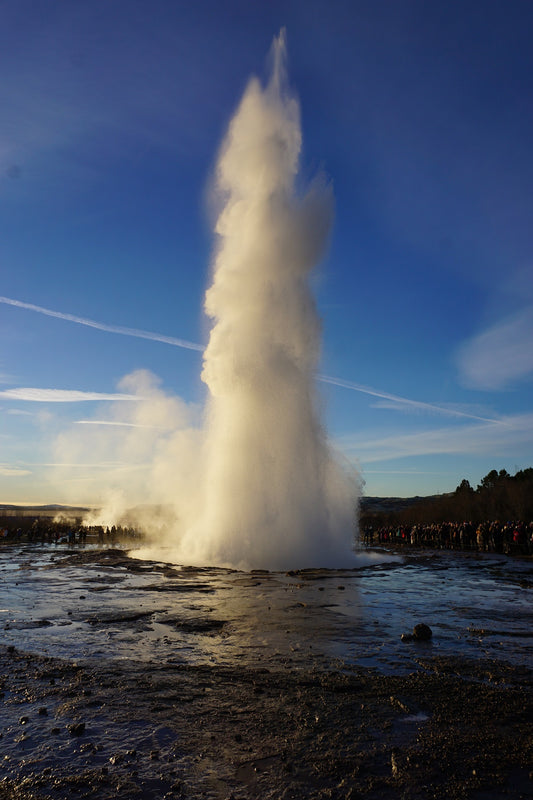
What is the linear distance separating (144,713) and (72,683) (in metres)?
1.75

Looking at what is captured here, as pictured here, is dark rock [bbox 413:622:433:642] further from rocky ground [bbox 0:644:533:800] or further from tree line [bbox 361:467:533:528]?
tree line [bbox 361:467:533:528]

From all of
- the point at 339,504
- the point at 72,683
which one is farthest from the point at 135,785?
the point at 339,504

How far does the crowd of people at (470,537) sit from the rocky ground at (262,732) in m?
32.3

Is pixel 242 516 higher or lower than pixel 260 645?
higher

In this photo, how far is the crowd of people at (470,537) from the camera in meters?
36.4

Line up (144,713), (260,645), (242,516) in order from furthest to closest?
(242,516) < (260,645) < (144,713)

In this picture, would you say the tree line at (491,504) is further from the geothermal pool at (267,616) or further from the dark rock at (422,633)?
the dark rock at (422,633)

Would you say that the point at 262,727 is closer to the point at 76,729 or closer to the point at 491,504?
the point at 76,729

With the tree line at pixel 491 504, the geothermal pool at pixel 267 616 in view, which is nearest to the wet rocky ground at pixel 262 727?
the geothermal pool at pixel 267 616

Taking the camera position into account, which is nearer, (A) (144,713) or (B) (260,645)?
(A) (144,713)

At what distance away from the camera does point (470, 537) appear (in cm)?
4456

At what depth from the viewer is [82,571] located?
78.3 feet

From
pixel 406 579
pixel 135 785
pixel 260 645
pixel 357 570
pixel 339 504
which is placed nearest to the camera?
pixel 135 785

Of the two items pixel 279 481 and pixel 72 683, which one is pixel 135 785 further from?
pixel 279 481
